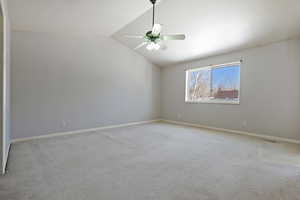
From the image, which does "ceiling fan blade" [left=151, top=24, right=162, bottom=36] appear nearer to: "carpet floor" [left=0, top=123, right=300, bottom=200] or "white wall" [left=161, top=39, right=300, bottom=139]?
"carpet floor" [left=0, top=123, right=300, bottom=200]

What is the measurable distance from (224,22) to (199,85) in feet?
8.16

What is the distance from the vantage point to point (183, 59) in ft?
18.5

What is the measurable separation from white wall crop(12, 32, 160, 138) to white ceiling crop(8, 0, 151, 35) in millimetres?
387

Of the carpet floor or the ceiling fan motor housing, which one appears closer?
the carpet floor

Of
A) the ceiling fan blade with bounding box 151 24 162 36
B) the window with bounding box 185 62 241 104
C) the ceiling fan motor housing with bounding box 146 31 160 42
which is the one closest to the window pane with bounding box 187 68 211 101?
the window with bounding box 185 62 241 104

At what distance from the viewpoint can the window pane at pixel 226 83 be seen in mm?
4707

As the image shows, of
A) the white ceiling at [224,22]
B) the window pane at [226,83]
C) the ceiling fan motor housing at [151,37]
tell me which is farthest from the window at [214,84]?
the ceiling fan motor housing at [151,37]

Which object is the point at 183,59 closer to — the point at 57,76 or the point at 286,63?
the point at 286,63

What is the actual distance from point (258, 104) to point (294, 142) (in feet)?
3.38

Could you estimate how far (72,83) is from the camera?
4562mm

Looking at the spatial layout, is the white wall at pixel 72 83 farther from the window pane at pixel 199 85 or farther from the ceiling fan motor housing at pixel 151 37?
the ceiling fan motor housing at pixel 151 37

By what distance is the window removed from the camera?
474 cm

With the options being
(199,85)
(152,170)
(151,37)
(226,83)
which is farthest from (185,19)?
(152,170)

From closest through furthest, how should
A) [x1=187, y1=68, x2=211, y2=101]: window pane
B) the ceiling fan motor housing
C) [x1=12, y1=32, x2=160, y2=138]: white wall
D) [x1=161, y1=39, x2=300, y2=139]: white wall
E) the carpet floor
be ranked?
the carpet floor → the ceiling fan motor housing → [x1=161, y1=39, x2=300, y2=139]: white wall → [x1=12, y1=32, x2=160, y2=138]: white wall → [x1=187, y1=68, x2=211, y2=101]: window pane
